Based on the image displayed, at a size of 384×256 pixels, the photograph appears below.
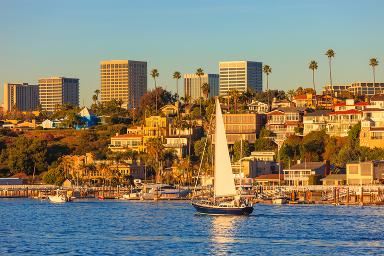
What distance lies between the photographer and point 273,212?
126 metres

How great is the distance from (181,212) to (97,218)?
46.0 ft

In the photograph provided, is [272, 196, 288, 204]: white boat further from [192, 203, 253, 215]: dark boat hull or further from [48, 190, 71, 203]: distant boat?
[192, 203, 253, 215]: dark boat hull

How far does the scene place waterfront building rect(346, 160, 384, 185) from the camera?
161000mm

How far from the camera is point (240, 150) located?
18700cm

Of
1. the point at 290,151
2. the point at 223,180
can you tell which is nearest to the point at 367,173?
the point at 290,151

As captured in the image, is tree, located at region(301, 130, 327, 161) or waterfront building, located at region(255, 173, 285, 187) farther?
tree, located at region(301, 130, 327, 161)

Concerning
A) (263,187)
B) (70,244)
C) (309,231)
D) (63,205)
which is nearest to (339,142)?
(263,187)

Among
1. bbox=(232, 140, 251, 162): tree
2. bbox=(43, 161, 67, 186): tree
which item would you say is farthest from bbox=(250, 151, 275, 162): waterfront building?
bbox=(43, 161, 67, 186): tree

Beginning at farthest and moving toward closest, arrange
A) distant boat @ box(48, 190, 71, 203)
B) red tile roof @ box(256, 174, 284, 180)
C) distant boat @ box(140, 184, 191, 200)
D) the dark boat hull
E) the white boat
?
1. red tile roof @ box(256, 174, 284, 180)
2. distant boat @ box(140, 184, 191, 200)
3. distant boat @ box(48, 190, 71, 203)
4. the white boat
5. the dark boat hull

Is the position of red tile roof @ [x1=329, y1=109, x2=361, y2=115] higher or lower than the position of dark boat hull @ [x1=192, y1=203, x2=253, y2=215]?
higher

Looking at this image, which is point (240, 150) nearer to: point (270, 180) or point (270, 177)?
point (270, 177)

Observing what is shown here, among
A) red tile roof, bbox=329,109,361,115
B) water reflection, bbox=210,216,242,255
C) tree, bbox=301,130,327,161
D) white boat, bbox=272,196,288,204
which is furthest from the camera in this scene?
→ red tile roof, bbox=329,109,361,115

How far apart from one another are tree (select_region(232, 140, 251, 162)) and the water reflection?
76.3 meters

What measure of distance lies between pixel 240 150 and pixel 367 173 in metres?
31.7
